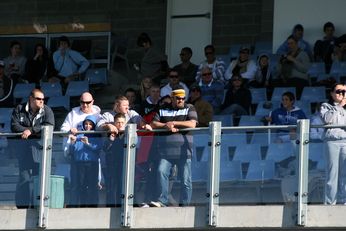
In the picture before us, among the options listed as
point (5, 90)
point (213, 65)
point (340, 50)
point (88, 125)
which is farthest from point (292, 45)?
point (88, 125)

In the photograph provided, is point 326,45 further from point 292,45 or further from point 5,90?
point 5,90

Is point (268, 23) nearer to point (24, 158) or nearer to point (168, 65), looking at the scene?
point (168, 65)

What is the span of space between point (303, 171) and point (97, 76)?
28.1 feet

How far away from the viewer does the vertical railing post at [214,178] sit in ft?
64.3

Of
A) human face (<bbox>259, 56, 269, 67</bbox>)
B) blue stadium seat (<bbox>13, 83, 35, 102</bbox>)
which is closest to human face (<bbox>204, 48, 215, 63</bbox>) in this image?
human face (<bbox>259, 56, 269, 67</bbox>)

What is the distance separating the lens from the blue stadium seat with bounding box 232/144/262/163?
63.4 ft

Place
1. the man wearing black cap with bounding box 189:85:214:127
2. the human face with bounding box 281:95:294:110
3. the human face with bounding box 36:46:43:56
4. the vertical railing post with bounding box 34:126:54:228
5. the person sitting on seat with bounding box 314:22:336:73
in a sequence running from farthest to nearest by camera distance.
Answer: the human face with bounding box 36:46:43:56 < the person sitting on seat with bounding box 314:22:336:73 < the man wearing black cap with bounding box 189:85:214:127 < the human face with bounding box 281:95:294:110 < the vertical railing post with bounding box 34:126:54:228

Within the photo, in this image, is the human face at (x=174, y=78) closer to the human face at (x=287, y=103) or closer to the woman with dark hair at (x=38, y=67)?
the human face at (x=287, y=103)

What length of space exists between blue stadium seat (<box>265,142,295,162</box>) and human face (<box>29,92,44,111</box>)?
3512 mm

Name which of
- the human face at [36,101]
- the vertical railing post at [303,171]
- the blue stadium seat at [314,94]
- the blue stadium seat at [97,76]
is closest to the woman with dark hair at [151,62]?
the blue stadium seat at [97,76]

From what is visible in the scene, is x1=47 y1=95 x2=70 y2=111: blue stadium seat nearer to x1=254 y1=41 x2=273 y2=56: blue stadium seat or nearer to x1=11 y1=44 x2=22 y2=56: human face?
x1=11 y1=44 x2=22 y2=56: human face

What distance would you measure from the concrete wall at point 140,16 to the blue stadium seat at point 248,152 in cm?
817

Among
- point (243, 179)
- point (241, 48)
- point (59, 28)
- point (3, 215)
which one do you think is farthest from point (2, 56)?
point (243, 179)

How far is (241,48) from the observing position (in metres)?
26.6
